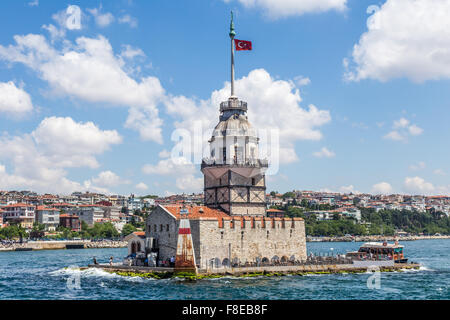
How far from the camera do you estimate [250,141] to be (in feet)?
165

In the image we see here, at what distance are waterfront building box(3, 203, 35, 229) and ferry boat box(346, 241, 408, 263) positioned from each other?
108 metres

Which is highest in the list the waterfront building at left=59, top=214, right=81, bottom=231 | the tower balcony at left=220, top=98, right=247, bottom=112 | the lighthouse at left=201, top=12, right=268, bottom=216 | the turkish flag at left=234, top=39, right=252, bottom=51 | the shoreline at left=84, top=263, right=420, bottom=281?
the turkish flag at left=234, top=39, right=252, bottom=51

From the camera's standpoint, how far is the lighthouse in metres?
48.8

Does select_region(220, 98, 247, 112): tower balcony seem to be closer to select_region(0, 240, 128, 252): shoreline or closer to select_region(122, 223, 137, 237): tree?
select_region(0, 240, 128, 252): shoreline

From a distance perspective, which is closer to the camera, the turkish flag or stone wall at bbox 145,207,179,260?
stone wall at bbox 145,207,179,260

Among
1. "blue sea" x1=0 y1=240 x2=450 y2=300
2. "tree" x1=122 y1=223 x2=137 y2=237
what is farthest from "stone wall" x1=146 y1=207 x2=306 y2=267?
"tree" x1=122 y1=223 x2=137 y2=237

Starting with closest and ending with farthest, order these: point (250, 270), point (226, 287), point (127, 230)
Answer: point (226, 287) → point (250, 270) → point (127, 230)

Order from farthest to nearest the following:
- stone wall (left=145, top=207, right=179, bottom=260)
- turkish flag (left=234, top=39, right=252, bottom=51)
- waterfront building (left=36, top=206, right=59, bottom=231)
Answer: waterfront building (left=36, top=206, right=59, bottom=231)
turkish flag (left=234, top=39, right=252, bottom=51)
stone wall (left=145, top=207, right=179, bottom=260)

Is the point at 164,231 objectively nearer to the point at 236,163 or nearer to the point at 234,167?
the point at 234,167

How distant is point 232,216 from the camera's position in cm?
4781

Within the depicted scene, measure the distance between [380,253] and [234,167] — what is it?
19.4 meters

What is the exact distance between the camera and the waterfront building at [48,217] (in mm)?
144125

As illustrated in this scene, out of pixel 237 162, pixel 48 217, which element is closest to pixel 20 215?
pixel 48 217

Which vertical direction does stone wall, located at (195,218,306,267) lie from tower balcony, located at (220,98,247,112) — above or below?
below
